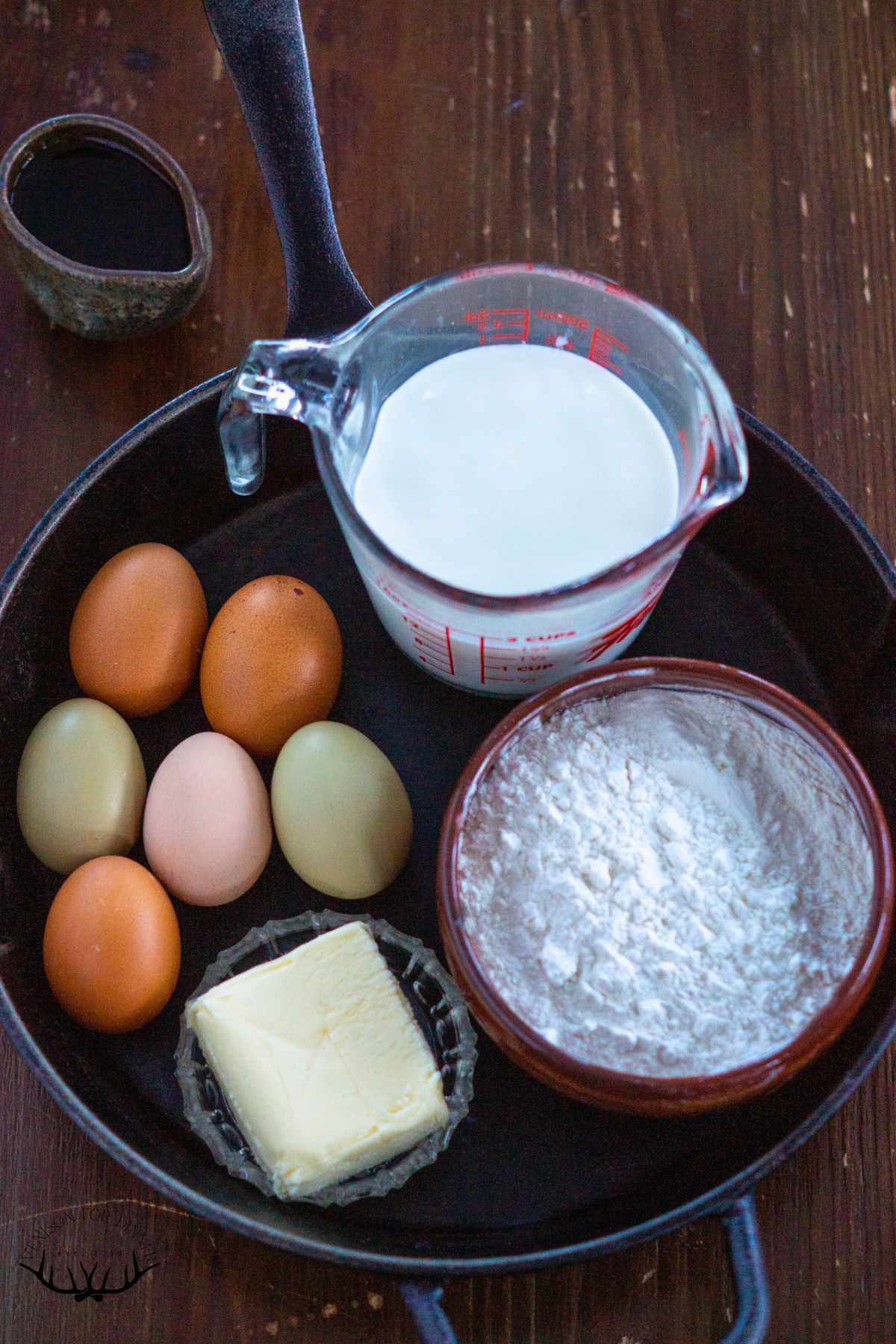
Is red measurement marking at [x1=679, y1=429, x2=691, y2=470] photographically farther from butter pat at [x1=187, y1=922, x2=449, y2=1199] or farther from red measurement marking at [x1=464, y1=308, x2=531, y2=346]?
butter pat at [x1=187, y1=922, x2=449, y2=1199]

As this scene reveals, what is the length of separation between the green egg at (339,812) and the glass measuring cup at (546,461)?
9cm

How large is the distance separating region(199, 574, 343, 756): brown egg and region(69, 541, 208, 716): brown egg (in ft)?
0.08

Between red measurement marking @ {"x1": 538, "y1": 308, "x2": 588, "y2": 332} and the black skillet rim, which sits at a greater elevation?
red measurement marking @ {"x1": 538, "y1": 308, "x2": 588, "y2": 332}

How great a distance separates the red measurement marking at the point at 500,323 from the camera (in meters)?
0.79

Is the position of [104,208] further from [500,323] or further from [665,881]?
[665,881]

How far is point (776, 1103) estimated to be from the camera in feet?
2.48

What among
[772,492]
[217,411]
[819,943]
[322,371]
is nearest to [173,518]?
[217,411]

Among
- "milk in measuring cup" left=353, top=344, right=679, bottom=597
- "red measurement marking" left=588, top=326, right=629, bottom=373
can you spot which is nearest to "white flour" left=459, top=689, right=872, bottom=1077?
"milk in measuring cup" left=353, top=344, right=679, bottom=597

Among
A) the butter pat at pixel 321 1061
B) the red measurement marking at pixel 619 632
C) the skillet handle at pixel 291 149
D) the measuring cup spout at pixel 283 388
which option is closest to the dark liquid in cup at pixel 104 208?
the skillet handle at pixel 291 149

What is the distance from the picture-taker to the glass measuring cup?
682 millimetres

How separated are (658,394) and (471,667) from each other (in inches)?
8.7

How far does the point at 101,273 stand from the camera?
2.89ft

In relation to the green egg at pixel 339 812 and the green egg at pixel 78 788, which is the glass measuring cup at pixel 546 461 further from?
the green egg at pixel 78 788

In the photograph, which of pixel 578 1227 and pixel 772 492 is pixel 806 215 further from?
pixel 578 1227
